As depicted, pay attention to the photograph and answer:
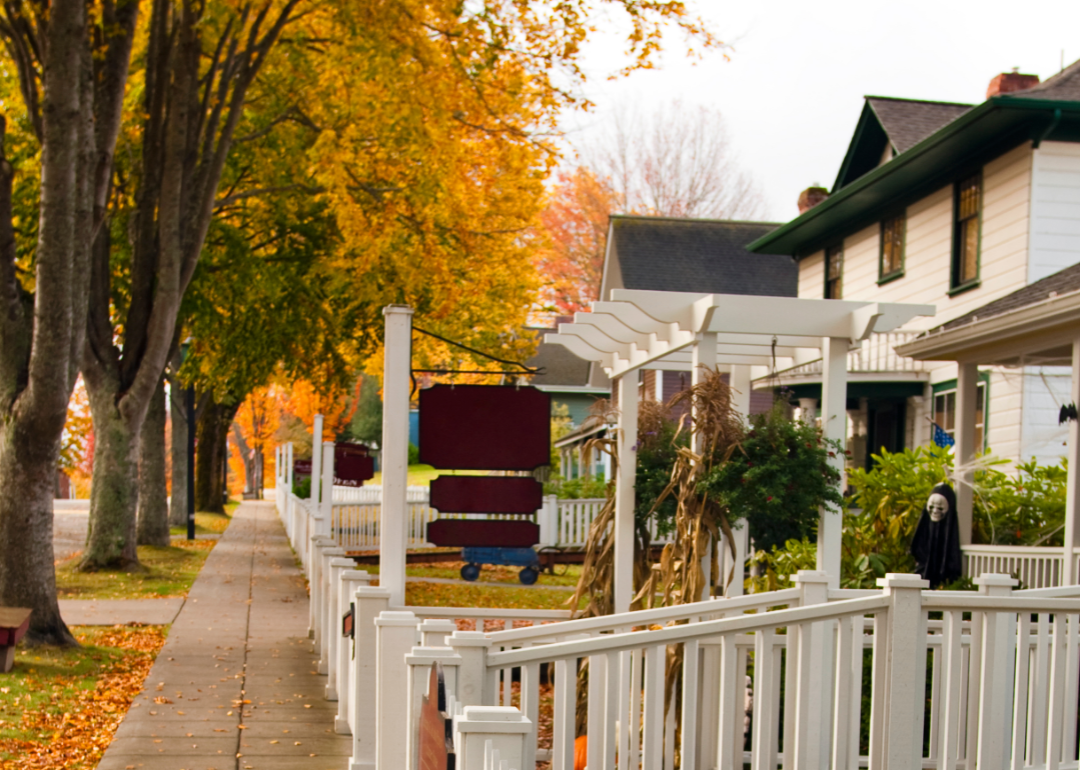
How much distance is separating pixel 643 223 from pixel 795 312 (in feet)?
90.3

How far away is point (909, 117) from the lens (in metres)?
18.7

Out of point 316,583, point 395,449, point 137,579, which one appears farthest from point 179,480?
point 395,449

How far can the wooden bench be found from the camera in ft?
28.3

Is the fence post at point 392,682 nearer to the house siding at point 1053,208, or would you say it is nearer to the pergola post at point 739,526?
the pergola post at point 739,526

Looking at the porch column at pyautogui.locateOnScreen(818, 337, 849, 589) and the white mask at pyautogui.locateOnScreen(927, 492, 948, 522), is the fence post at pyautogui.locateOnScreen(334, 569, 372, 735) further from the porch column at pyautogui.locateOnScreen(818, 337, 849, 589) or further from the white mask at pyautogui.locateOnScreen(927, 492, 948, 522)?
the white mask at pyautogui.locateOnScreen(927, 492, 948, 522)

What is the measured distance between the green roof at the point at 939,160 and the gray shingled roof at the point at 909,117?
91 cm

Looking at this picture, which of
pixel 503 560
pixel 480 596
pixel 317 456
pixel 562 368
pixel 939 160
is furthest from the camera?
pixel 562 368

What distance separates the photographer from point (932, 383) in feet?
56.4

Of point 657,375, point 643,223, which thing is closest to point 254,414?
point 643,223

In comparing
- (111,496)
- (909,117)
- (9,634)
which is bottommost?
(9,634)

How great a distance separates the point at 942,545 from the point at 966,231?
7276mm

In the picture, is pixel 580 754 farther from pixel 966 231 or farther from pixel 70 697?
pixel 966 231

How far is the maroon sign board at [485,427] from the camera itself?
705cm

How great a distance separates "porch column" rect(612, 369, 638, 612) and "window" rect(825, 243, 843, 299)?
544 inches
